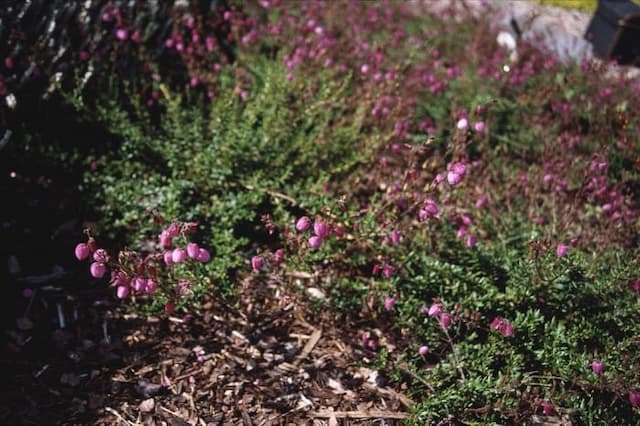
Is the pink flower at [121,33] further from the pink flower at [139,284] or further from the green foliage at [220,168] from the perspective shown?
the pink flower at [139,284]

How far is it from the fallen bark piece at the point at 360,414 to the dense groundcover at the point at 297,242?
0.03 metres

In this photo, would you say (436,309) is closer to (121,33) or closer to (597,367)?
(597,367)

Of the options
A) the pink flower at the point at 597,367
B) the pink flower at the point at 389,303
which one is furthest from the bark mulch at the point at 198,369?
the pink flower at the point at 597,367

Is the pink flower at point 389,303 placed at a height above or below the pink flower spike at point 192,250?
below

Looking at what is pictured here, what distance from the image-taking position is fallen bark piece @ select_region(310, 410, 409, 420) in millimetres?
2506

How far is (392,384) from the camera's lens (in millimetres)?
2654

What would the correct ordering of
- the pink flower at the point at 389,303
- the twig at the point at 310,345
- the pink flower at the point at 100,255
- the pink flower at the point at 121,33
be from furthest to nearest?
the pink flower at the point at 121,33 → the twig at the point at 310,345 → the pink flower at the point at 389,303 → the pink flower at the point at 100,255

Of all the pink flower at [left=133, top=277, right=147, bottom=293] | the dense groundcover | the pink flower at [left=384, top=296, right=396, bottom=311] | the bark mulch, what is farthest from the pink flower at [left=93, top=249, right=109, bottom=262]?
the pink flower at [left=384, top=296, right=396, bottom=311]

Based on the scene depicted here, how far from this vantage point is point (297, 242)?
9.38 ft

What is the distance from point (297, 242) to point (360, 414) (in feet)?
2.66


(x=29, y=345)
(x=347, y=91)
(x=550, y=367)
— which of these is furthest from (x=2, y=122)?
(x=550, y=367)

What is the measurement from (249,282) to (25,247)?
3.83 ft

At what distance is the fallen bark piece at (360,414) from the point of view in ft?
8.22

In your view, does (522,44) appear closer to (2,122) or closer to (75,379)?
(2,122)
